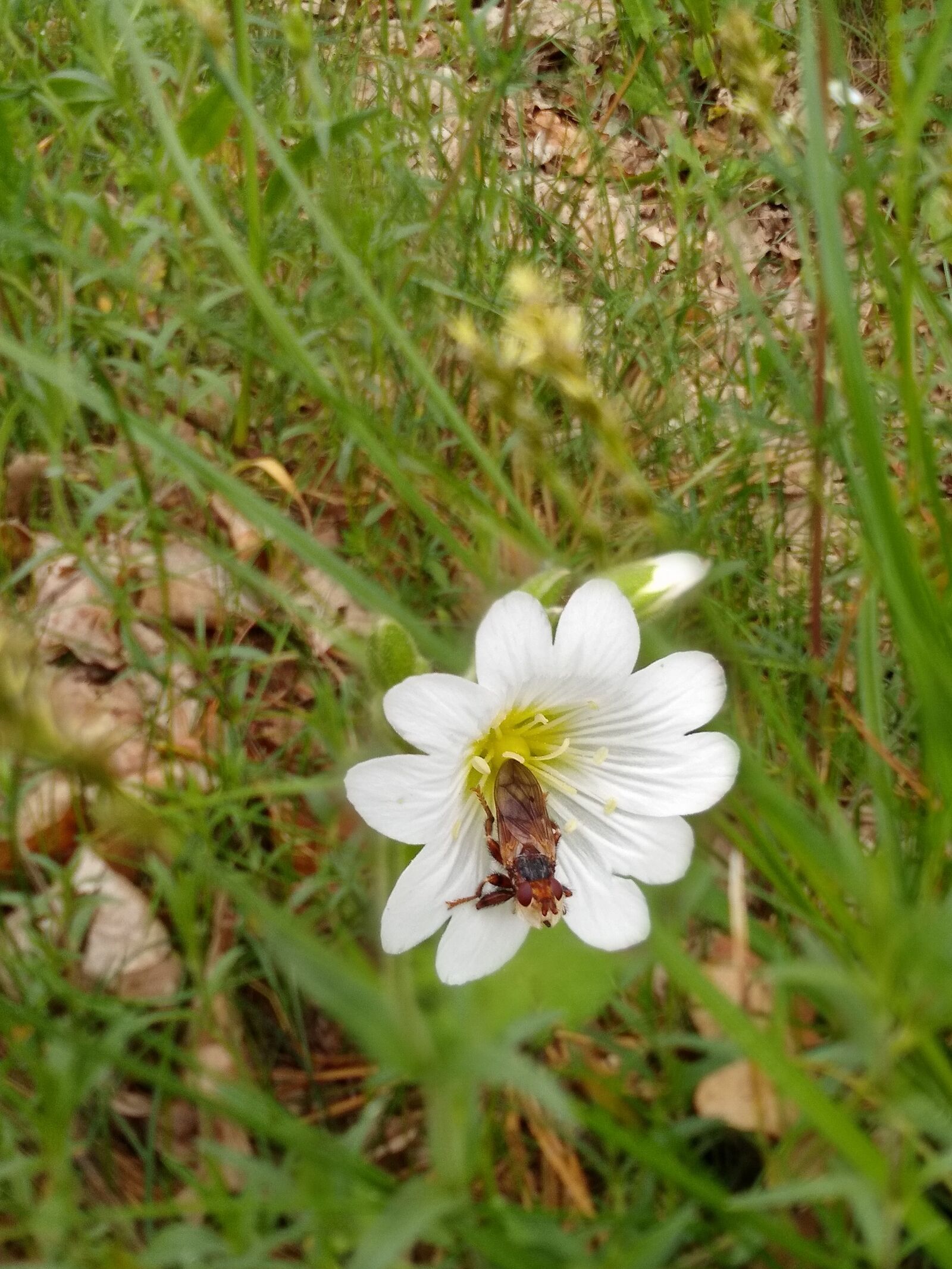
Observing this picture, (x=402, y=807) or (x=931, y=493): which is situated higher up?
(x=931, y=493)

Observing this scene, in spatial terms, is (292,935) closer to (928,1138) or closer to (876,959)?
(876,959)

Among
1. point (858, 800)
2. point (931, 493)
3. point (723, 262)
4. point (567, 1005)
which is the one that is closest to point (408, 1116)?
point (567, 1005)

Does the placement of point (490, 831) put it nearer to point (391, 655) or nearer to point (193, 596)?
point (391, 655)

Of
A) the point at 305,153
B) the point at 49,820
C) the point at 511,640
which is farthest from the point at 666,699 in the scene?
the point at 305,153

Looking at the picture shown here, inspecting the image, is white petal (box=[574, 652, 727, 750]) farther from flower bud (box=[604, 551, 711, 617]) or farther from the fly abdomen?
the fly abdomen

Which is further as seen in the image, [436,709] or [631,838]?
[631,838]

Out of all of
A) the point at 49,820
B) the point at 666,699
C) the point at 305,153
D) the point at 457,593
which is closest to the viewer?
the point at 666,699
